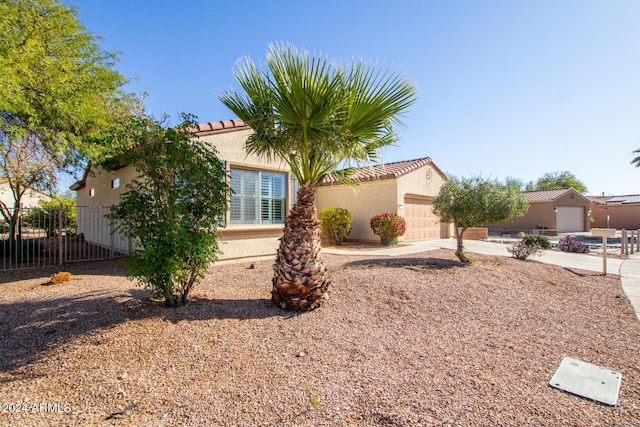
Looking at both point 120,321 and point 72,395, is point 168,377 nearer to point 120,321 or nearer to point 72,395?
point 72,395

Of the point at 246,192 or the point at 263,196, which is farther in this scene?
the point at 263,196

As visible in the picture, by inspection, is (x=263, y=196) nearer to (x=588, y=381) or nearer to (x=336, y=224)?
(x=336, y=224)

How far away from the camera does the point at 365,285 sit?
250 inches

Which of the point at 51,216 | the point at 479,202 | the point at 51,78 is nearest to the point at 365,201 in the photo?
the point at 479,202

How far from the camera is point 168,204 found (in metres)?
4.55

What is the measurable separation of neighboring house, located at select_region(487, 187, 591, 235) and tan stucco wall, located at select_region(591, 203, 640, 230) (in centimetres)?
778

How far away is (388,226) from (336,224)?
2481 mm

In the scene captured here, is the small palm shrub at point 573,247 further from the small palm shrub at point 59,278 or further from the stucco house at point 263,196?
the small palm shrub at point 59,278

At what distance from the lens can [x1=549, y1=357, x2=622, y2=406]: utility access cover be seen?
116 inches

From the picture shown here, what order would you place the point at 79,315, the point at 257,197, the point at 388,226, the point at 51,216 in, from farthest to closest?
the point at 51,216
the point at 388,226
the point at 257,197
the point at 79,315

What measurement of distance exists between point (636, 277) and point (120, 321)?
12.8m

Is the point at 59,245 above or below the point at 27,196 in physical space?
below

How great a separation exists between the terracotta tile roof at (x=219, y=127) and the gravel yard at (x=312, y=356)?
459 cm

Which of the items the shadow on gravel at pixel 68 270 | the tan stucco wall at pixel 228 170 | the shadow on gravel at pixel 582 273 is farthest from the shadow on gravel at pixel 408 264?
the shadow on gravel at pixel 68 270
